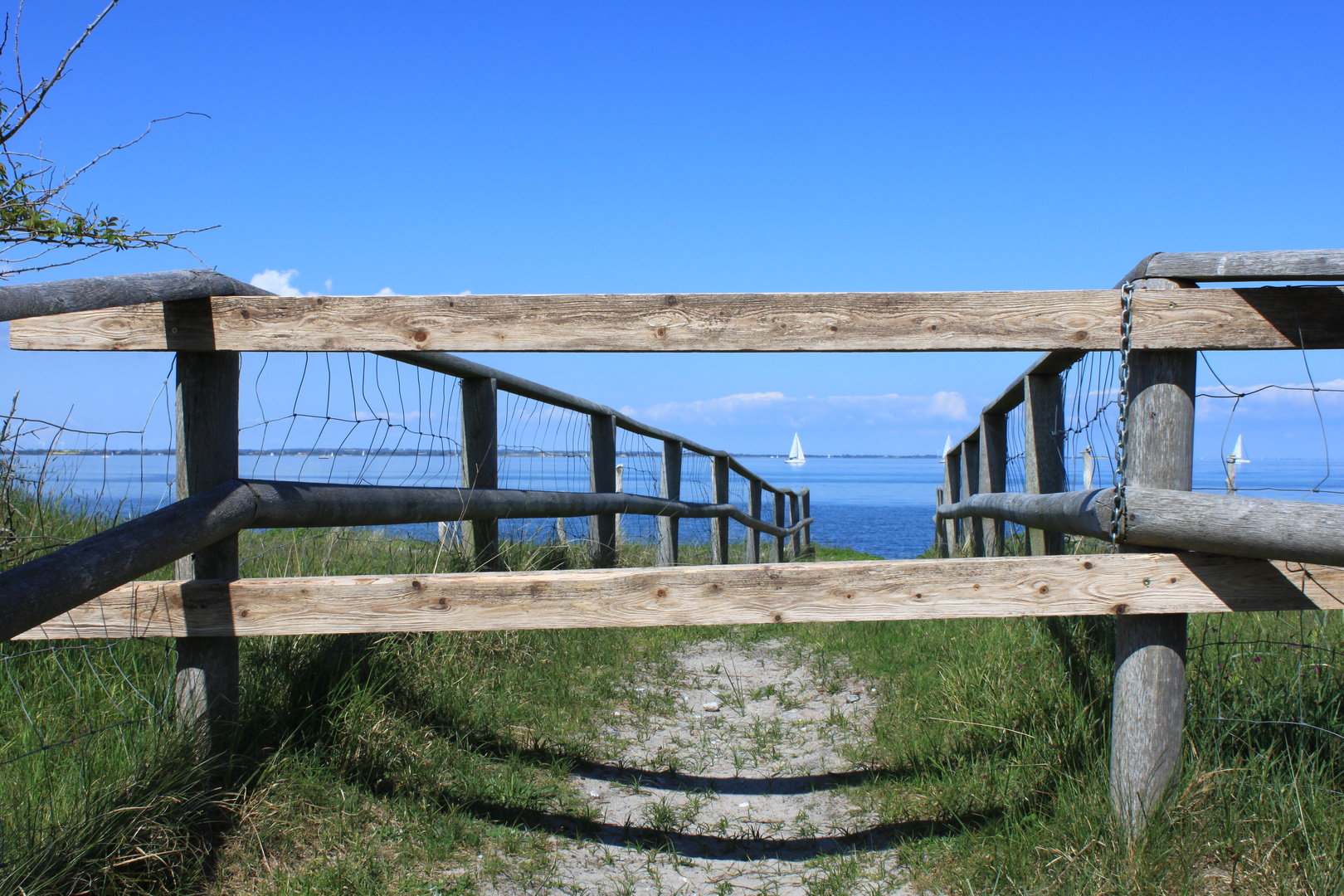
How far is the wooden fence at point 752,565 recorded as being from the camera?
2.31 meters

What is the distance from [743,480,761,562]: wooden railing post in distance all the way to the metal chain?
852cm

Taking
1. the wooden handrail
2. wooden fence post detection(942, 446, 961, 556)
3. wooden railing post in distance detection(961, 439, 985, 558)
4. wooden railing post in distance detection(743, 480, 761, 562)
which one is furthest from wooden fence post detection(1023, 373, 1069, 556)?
wooden railing post in distance detection(743, 480, 761, 562)

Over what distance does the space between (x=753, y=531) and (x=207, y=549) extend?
887cm

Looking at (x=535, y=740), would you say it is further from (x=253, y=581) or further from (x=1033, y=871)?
(x=1033, y=871)

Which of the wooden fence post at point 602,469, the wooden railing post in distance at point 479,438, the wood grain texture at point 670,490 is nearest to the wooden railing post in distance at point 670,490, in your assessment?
the wood grain texture at point 670,490

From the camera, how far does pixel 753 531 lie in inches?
433

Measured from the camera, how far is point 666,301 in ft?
7.81

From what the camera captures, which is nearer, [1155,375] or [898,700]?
[1155,375]

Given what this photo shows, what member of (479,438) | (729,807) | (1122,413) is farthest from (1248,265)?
(479,438)

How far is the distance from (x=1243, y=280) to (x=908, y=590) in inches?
48.7

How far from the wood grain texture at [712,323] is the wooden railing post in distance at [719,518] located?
249 inches

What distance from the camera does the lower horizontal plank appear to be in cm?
235

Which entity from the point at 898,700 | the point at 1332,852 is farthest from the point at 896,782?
the point at 1332,852

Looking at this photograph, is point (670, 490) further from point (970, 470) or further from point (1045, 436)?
point (1045, 436)
